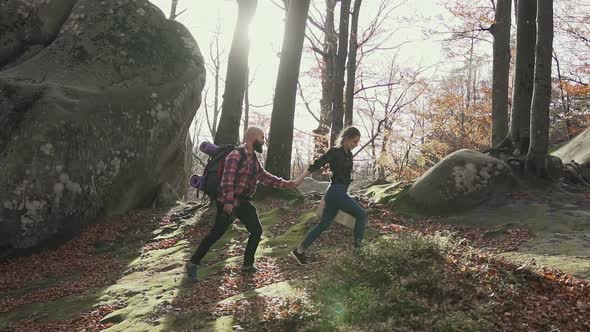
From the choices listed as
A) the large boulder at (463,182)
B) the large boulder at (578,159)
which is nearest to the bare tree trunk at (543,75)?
the large boulder at (463,182)

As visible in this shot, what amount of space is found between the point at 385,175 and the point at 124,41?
17261 mm

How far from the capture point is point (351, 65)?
19031mm

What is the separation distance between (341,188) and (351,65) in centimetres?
1383

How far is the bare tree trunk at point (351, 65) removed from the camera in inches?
740

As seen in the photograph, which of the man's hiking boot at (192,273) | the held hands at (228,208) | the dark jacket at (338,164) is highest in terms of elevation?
the dark jacket at (338,164)

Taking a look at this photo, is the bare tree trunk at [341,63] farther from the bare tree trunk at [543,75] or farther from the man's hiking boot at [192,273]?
the man's hiking boot at [192,273]

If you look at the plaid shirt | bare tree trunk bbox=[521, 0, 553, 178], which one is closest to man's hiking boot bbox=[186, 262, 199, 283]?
the plaid shirt

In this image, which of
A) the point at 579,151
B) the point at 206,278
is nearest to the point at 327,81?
the point at 579,151

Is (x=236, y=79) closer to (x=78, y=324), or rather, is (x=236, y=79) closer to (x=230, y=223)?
(x=230, y=223)

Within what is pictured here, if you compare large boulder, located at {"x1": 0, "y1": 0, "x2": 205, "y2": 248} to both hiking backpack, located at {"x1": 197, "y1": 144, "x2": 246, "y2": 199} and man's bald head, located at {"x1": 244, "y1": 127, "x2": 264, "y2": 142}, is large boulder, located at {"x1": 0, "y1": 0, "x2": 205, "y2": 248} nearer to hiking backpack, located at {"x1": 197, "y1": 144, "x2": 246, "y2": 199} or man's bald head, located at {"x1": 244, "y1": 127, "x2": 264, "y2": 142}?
hiking backpack, located at {"x1": 197, "y1": 144, "x2": 246, "y2": 199}

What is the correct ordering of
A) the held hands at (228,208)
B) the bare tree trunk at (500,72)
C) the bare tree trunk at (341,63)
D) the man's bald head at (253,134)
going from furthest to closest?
the bare tree trunk at (341,63)
the bare tree trunk at (500,72)
the man's bald head at (253,134)
the held hands at (228,208)

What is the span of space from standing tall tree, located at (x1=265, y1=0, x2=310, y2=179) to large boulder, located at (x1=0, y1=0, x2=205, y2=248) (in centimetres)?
260

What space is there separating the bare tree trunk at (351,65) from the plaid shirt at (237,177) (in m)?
13.0

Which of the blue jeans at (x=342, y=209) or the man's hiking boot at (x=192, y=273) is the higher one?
the blue jeans at (x=342, y=209)
